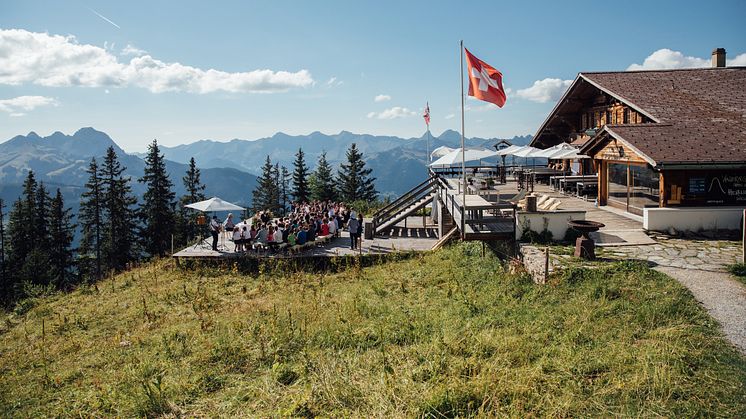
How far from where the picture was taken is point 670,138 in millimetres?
15500

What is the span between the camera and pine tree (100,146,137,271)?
1689 inches

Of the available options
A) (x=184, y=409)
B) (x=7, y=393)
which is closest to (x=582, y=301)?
(x=184, y=409)

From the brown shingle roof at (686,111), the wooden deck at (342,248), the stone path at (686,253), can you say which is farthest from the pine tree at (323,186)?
the stone path at (686,253)

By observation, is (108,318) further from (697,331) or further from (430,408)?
(697,331)

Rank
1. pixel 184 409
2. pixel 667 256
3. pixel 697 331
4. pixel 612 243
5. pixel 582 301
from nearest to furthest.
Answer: pixel 184 409 < pixel 697 331 < pixel 582 301 < pixel 667 256 < pixel 612 243

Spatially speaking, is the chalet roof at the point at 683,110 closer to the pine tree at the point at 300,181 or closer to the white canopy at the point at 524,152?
the white canopy at the point at 524,152

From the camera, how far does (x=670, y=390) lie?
593 centimetres

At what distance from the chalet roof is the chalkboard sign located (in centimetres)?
79

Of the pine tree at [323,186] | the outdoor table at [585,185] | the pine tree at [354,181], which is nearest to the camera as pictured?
the outdoor table at [585,185]

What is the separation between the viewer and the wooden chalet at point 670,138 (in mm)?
14695

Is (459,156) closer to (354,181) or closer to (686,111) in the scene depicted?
(686,111)

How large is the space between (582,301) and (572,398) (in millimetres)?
3630

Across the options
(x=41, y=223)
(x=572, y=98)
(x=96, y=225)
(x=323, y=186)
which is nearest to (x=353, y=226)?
(x=572, y=98)

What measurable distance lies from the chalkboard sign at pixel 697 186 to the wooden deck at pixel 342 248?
8514mm
